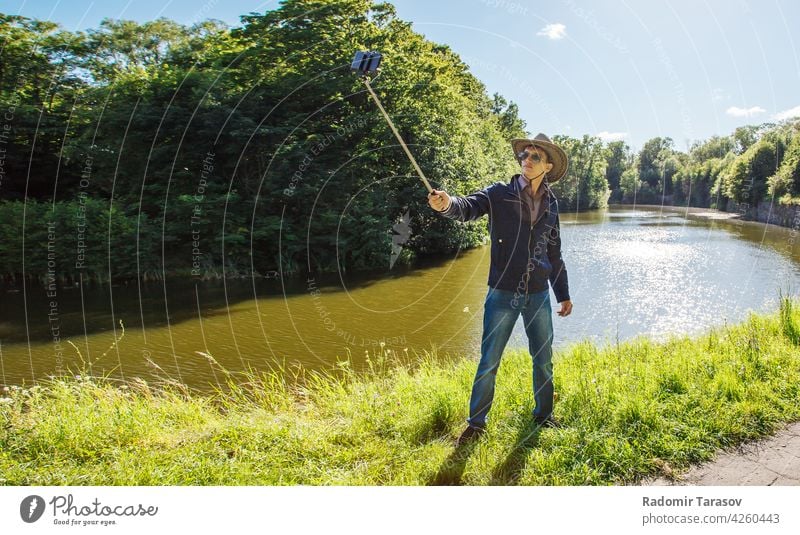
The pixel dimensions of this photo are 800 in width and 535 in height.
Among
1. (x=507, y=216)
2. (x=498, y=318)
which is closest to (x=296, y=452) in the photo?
(x=498, y=318)

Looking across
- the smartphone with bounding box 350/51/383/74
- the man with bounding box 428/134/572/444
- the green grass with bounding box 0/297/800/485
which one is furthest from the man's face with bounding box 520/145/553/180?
the green grass with bounding box 0/297/800/485

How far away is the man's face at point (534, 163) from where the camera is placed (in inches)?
121

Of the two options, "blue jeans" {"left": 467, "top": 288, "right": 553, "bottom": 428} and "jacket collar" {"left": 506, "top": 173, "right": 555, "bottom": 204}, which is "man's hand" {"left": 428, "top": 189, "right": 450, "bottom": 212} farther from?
"blue jeans" {"left": 467, "top": 288, "right": 553, "bottom": 428}

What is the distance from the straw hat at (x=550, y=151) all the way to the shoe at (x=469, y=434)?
167cm

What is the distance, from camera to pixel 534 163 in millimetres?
3074

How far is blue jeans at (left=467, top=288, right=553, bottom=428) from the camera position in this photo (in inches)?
123

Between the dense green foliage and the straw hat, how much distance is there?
11155 mm

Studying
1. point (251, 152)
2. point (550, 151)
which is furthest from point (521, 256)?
point (251, 152)

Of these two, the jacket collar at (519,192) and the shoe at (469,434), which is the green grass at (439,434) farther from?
the jacket collar at (519,192)

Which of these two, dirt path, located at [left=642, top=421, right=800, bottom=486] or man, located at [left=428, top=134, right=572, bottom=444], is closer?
dirt path, located at [left=642, top=421, right=800, bottom=486]

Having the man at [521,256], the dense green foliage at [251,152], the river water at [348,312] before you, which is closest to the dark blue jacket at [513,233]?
the man at [521,256]

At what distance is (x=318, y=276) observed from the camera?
55.7 ft

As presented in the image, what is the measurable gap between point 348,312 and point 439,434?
29.1 ft

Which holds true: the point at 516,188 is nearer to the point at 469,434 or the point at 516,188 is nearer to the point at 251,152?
the point at 469,434
